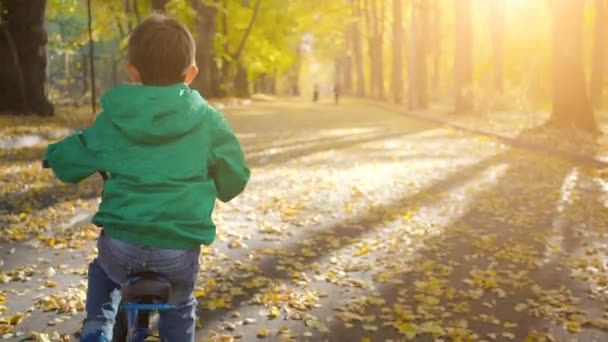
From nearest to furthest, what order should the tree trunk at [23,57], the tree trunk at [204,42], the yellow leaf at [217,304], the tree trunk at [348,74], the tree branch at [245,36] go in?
the yellow leaf at [217,304]
the tree trunk at [23,57]
the tree trunk at [204,42]
the tree branch at [245,36]
the tree trunk at [348,74]

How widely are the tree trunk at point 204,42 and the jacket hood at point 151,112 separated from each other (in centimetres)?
3019

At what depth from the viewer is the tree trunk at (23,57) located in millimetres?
17203

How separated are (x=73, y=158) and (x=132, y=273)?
0.50 m

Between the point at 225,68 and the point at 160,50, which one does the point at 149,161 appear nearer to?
the point at 160,50

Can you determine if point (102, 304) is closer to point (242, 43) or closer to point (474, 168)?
point (474, 168)

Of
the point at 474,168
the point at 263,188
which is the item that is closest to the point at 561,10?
the point at 474,168

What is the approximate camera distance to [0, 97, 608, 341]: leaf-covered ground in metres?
4.56

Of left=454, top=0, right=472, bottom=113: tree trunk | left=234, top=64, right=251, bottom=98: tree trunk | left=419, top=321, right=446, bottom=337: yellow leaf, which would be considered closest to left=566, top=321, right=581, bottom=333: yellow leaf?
left=419, top=321, right=446, bottom=337: yellow leaf

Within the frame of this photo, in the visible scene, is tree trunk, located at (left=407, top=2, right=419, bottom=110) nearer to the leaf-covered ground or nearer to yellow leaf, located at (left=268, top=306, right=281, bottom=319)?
→ the leaf-covered ground

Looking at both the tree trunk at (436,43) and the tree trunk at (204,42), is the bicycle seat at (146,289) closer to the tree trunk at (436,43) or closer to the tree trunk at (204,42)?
the tree trunk at (204,42)

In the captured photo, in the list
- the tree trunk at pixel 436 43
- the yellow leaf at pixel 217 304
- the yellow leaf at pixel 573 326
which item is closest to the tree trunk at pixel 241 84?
the tree trunk at pixel 436 43

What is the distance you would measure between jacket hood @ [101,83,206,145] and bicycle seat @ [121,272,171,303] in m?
0.52

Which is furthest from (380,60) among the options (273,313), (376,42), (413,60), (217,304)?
(273,313)

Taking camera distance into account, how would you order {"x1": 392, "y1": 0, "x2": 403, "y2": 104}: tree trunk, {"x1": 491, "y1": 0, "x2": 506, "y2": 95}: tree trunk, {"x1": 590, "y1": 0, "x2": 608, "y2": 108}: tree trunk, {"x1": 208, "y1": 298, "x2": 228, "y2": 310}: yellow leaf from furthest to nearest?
{"x1": 392, "y1": 0, "x2": 403, "y2": 104}: tree trunk, {"x1": 491, "y1": 0, "x2": 506, "y2": 95}: tree trunk, {"x1": 590, "y1": 0, "x2": 608, "y2": 108}: tree trunk, {"x1": 208, "y1": 298, "x2": 228, "y2": 310}: yellow leaf
